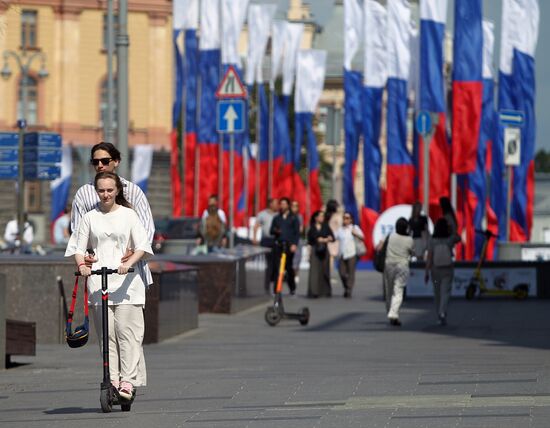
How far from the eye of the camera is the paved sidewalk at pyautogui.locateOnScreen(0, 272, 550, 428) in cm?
1074

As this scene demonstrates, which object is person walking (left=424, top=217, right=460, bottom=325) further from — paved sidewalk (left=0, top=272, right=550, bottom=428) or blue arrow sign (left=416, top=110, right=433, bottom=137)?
blue arrow sign (left=416, top=110, right=433, bottom=137)

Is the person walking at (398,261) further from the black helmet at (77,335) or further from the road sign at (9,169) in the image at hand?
→ the black helmet at (77,335)

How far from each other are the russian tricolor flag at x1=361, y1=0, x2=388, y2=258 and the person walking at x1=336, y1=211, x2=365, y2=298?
8.32m

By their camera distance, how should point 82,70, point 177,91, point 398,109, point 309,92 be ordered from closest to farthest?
point 398,109, point 177,91, point 309,92, point 82,70

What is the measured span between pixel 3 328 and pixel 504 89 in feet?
77.9

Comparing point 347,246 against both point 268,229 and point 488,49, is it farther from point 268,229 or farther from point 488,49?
point 488,49

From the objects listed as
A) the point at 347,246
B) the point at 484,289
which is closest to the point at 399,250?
the point at 484,289

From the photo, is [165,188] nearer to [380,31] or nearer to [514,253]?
[380,31]

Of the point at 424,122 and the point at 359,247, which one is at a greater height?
the point at 424,122

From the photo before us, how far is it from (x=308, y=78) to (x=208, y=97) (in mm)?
4824

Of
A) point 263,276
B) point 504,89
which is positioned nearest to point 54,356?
point 263,276

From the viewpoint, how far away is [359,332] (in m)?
21.0

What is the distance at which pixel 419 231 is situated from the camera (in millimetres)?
30062

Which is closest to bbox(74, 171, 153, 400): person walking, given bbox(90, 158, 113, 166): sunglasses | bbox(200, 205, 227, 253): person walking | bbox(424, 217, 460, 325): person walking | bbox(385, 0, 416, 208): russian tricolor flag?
bbox(90, 158, 113, 166): sunglasses
